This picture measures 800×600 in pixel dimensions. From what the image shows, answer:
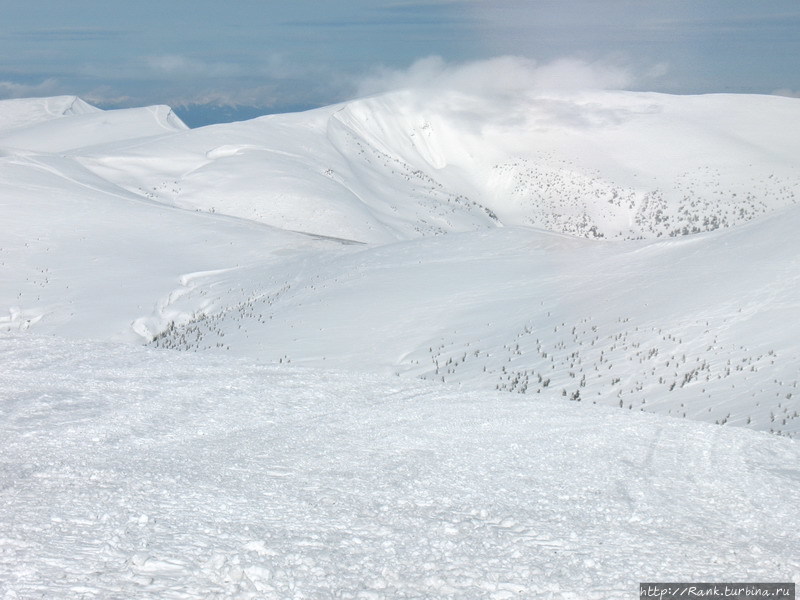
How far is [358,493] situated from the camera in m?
6.40

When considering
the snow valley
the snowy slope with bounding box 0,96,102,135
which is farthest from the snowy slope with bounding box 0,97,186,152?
the snow valley

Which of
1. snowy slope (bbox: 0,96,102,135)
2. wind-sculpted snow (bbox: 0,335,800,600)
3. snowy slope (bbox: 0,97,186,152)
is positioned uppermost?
snowy slope (bbox: 0,96,102,135)

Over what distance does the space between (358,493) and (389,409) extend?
2.91 m

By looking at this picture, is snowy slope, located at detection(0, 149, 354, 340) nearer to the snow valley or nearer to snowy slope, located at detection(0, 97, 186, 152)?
the snow valley

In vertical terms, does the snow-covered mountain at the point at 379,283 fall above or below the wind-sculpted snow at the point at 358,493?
above

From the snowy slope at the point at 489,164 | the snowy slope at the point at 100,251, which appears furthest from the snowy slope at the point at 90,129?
the snowy slope at the point at 100,251

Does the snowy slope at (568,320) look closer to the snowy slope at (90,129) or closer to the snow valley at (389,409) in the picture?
the snow valley at (389,409)

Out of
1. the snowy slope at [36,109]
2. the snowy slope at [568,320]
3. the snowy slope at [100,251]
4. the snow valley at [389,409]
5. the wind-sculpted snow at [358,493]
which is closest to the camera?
the wind-sculpted snow at [358,493]

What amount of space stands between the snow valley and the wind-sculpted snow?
0.03 metres

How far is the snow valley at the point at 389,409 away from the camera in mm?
5176

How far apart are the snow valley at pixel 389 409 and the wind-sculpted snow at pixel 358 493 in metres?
0.03

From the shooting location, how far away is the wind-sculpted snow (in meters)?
4.91

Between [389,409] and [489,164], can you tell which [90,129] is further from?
[389,409]

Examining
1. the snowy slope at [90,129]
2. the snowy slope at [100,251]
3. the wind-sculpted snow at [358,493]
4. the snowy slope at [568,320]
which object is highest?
the snowy slope at [90,129]
